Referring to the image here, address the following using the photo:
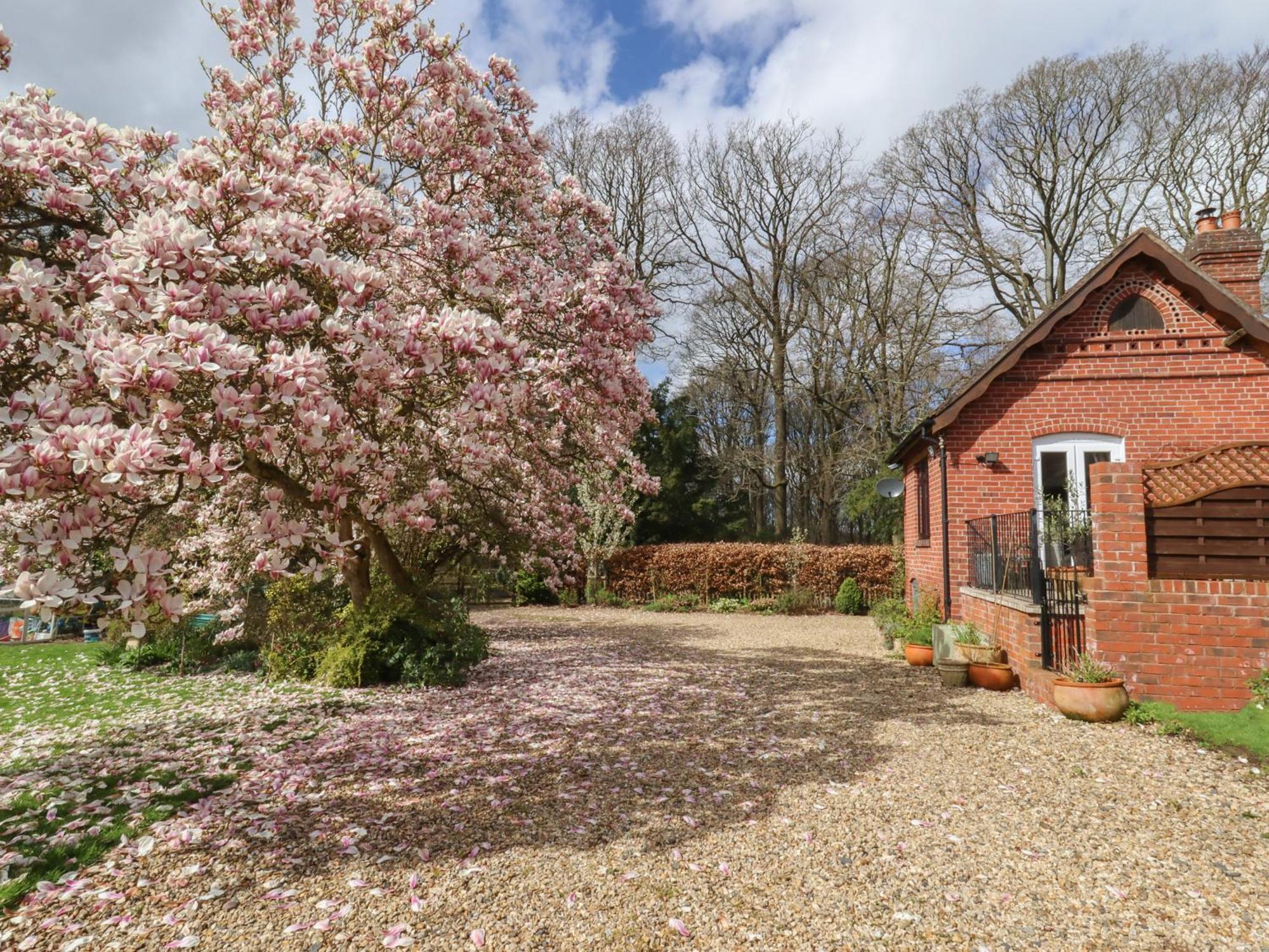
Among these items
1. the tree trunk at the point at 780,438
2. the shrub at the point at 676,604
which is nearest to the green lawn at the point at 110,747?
the shrub at the point at 676,604

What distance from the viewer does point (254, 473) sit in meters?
4.59

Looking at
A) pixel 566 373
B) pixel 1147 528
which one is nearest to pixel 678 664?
pixel 566 373

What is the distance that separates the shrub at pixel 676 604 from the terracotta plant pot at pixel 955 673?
9.80 m

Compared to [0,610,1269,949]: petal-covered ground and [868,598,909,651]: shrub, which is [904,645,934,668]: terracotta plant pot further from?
[0,610,1269,949]: petal-covered ground

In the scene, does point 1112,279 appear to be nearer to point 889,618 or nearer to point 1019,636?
point 1019,636

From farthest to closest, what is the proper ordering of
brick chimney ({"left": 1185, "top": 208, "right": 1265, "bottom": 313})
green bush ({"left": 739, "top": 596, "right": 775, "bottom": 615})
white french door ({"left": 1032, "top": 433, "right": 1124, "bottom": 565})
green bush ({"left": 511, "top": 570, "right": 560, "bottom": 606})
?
green bush ({"left": 511, "top": 570, "right": 560, "bottom": 606}) < green bush ({"left": 739, "top": 596, "right": 775, "bottom": 615}) < brick chimney ({"left": 1185, "top": 208, "right": 1265, "bottom": 313}) < white french door ({"left": 1032, "top": 433, "right": 1124, "bottom": 565})

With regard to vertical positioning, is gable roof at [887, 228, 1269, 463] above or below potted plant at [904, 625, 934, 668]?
above

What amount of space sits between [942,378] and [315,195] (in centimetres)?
2351

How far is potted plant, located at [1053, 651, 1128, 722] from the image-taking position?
6156 mm

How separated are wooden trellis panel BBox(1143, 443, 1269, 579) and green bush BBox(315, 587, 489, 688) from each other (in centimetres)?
746

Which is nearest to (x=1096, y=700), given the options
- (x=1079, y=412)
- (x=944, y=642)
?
(x=944, y=642)

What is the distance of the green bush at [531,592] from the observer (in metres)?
19.3

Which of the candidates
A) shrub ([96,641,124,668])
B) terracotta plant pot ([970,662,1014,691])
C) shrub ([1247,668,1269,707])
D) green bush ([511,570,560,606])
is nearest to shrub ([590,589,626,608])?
green bush ([511,570,560,606])

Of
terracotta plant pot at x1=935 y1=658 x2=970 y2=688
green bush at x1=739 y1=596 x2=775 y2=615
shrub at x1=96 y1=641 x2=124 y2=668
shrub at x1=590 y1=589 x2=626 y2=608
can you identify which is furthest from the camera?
shrub at x1=590 y1=589 x2=626 y2=608
